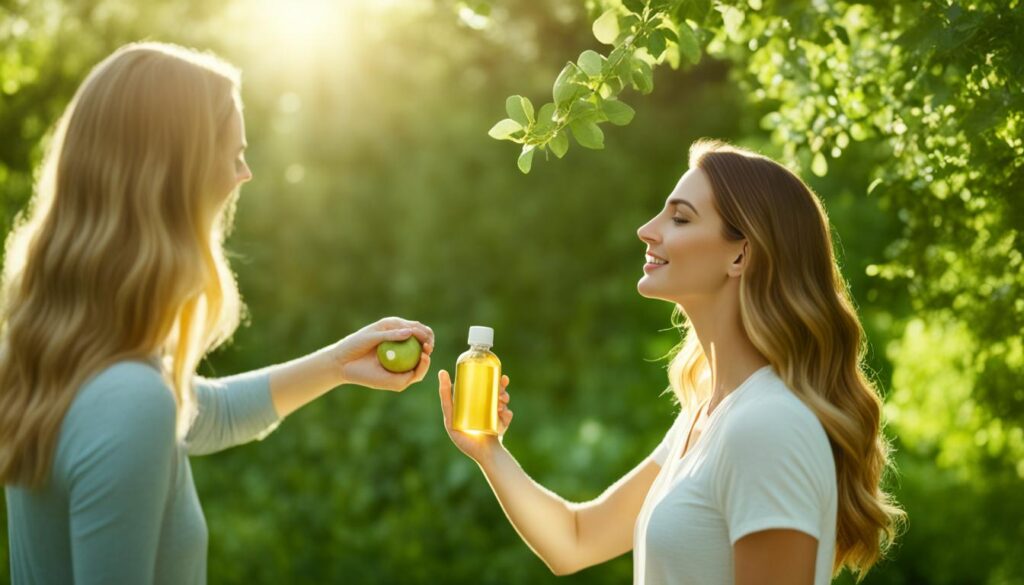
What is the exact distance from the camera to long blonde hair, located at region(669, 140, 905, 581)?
209 cm

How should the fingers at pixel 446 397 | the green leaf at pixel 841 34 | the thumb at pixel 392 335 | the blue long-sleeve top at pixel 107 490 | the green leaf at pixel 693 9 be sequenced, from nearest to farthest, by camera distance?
1. the blue long-sleeve top at pixel 107 490
2. the green leaf at pixel 693 9
3. the thumb at pixel 392 335
4. the fingers at pixel 446 397
5. the green leaf at pixel 841 34

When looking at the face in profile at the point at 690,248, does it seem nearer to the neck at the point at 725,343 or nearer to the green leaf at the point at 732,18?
the neck at the point at 725,343

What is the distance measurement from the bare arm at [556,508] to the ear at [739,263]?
529mm

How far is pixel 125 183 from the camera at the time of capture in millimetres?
1745

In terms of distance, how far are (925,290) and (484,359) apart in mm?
1522

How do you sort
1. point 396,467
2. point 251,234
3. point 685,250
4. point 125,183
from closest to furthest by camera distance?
point 125,183, point 685,250, point 396,467, point 251,234

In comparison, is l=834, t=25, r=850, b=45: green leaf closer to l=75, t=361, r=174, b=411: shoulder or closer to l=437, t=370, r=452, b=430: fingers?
l=437, t=370, r=452, b=430: fingers

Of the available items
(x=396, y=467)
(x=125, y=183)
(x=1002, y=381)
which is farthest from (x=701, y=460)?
(x=396, y=467)

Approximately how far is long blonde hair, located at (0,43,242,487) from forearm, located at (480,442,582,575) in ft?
2.75

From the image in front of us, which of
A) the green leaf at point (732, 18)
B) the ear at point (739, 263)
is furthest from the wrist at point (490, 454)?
the green leaf at point (732, 18)

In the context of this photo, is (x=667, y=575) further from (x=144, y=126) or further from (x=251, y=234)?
(x=251, y=234)

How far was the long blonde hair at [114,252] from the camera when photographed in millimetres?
1700

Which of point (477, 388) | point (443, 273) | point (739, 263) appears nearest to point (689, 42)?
point (739, 263)

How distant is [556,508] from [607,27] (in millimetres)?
1074
